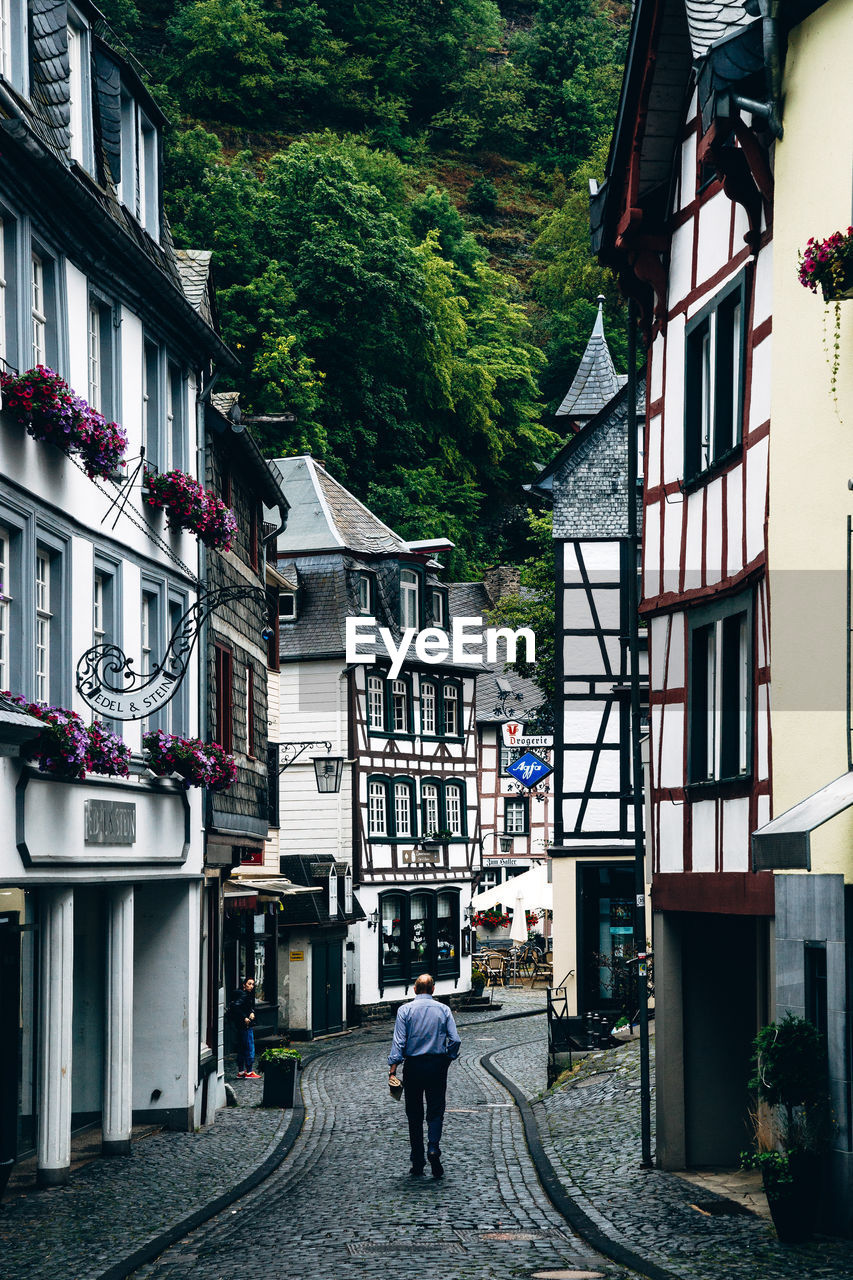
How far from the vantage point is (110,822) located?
53.3ft

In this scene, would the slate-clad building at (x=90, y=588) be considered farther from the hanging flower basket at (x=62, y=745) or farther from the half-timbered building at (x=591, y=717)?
the half-timbered building at (x=591, y=717)

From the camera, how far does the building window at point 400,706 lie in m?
41.8

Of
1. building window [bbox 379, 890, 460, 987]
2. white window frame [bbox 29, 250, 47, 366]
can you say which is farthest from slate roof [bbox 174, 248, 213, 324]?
building window [bbox 379, 890, 460, 987]

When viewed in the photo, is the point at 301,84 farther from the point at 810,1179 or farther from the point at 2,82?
the point at 810,1179

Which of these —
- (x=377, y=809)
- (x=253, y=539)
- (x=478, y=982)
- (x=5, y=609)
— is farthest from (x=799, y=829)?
(x=478, y=982)

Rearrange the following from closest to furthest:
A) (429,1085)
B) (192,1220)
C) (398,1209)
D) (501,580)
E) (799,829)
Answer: (799,829) < (192,1220) < (398,1209) < (429,1085) < (501,580)

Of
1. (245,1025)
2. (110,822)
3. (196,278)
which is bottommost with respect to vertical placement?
(245,1025)

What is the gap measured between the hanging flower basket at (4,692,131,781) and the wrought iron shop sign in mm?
1520

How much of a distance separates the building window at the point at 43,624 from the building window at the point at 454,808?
2929cm

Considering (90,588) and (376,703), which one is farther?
(376,703)

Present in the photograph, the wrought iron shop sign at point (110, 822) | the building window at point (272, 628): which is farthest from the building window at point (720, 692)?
the building window at point (272, 628)

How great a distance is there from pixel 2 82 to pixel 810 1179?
33.4ft

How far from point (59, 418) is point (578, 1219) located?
7.48 m

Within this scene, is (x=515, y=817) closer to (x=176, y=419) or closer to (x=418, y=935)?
(x=418, y=935)
